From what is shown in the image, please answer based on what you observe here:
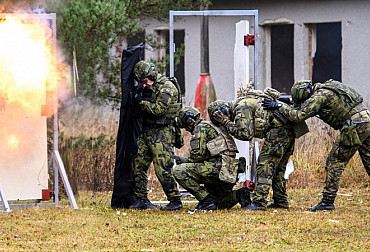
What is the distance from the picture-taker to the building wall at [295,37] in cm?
1939

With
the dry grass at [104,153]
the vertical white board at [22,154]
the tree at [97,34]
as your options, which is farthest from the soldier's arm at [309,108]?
the tree at [97,34]

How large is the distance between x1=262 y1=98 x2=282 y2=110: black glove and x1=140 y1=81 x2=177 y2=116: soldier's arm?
1.19 metres

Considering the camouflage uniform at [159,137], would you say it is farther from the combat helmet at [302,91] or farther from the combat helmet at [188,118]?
the combat helmet at [302,91]

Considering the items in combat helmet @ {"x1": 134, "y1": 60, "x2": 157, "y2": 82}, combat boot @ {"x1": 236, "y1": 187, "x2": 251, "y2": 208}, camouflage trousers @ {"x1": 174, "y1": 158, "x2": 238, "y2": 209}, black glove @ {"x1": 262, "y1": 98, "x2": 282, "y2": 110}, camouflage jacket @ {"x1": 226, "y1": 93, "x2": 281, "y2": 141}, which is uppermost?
combat helmet @ {"x1": 134, "y1": 60, "x2": 157, "y2": 82}

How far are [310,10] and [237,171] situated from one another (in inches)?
398

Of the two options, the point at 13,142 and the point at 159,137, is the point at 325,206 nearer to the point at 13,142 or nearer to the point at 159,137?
the point at 159,137

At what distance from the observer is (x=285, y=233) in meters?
8.99

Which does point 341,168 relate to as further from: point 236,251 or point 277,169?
point 236,251

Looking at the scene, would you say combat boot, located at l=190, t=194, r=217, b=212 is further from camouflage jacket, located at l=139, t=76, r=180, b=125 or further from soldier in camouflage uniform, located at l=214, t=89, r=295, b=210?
camouflage jacket, located at l=139, t=76, r=180, b=125

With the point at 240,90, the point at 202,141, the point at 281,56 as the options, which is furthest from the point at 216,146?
the point at 281,56

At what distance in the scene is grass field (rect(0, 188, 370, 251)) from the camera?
834 centimetres

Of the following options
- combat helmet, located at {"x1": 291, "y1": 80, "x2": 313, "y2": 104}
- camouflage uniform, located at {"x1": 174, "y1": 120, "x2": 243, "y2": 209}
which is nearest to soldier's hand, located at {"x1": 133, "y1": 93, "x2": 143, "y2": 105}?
camouflage uniform, located at {"x1": 174, "y1": 120, "x2": 243, "y2": 209}

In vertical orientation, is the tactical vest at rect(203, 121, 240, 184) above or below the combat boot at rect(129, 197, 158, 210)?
above

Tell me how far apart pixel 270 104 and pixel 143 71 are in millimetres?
1708
